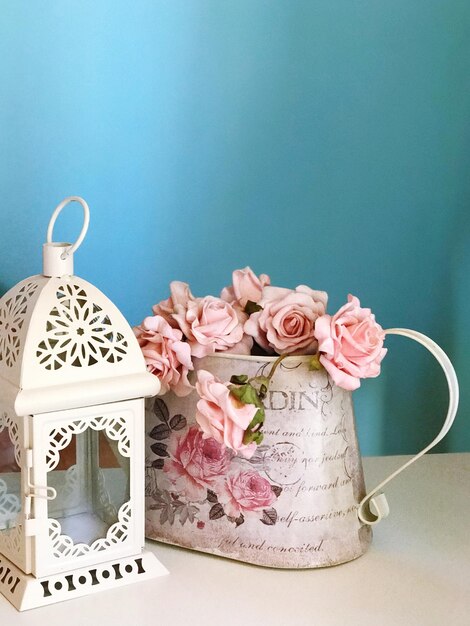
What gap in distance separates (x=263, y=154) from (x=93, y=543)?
604 millimetres

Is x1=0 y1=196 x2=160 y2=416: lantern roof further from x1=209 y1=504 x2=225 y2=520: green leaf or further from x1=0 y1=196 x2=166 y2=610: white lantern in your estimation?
x1=209 y1=504 x2=225 y2=520: green leaf

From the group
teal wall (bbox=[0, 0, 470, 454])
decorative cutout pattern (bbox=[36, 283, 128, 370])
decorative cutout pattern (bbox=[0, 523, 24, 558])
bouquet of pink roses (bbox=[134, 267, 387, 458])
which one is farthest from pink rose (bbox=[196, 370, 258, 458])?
teal wall (bbox=[0, 0, 470, 454])

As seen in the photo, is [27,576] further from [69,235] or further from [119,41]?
[119,41]

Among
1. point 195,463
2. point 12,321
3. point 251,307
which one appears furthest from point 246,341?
point 12,321

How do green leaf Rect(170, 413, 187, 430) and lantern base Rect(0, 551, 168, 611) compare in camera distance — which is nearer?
lantern base Rect(0, 551, 168, 611)

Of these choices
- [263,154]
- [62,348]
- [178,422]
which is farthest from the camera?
[263,154]

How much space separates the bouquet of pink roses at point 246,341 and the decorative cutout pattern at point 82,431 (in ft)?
0.26

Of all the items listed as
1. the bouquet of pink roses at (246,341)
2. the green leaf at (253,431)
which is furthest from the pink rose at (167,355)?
the green leaf at (253,431)

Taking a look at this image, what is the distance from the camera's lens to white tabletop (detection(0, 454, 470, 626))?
934 mm

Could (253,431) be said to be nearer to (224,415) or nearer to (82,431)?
(224,415)

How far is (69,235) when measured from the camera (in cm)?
126

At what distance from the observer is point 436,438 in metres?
1.07

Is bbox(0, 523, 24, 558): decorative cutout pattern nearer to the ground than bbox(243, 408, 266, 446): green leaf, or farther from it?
nearer to the ground

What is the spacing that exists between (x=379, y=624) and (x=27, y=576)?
354 mm
